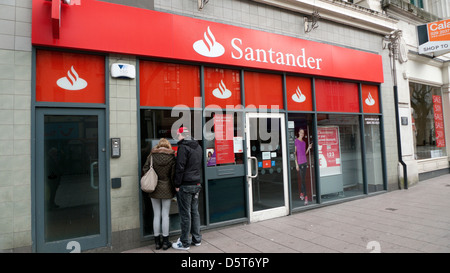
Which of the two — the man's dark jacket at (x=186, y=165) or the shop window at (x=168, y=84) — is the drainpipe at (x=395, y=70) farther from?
the man's dark jacket at (x=186, y=165)

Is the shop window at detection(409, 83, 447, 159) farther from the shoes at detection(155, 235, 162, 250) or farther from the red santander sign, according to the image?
the shoes at detection(155, 235, 162, 250)

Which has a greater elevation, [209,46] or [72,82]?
[209,46]

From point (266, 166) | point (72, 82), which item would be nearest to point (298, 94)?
point (266, 166)

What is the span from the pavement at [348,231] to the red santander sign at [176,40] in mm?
3350

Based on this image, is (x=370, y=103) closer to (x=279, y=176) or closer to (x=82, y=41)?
(x=279, y=176)

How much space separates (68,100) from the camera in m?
4.30

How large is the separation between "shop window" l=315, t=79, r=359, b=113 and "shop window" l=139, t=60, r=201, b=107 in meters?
3.46

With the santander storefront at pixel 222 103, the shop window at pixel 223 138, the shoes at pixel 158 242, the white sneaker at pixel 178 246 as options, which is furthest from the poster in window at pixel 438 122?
the shoes at pixel 158 242

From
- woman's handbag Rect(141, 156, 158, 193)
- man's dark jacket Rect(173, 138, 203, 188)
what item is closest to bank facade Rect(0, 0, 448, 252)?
woman's handbag Rect(141, 156, 158, 193)

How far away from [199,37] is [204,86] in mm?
930

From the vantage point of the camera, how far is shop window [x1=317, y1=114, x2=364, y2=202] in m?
7.23

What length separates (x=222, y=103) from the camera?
5652 millimetres

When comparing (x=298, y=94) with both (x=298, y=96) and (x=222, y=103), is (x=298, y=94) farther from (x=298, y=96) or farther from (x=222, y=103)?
(x=222, y=103)

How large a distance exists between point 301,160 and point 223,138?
233 cm
